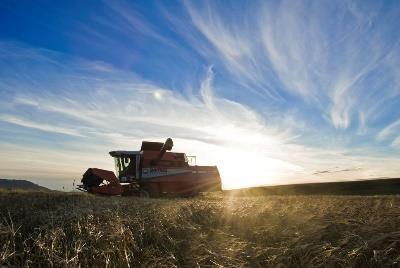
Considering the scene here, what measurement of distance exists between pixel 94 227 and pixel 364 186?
25972mm

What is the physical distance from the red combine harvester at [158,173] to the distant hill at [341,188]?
469cm

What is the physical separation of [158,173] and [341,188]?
41.3 ft

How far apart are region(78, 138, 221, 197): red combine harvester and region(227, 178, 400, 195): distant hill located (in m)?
4.69

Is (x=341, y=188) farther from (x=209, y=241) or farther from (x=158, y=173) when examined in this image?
(x=209, y=241)

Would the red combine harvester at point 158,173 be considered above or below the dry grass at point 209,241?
above

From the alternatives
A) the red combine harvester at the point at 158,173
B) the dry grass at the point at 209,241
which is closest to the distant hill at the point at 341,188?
the red combine harvester at the point at 158,173

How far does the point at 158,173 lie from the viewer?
95.0 ft

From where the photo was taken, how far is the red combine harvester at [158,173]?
28.6 m

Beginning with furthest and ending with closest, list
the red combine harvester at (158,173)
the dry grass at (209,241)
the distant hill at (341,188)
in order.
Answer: the red combine harvester at (158,173), the distant hill at (341,188), the dry grass at (209,241)

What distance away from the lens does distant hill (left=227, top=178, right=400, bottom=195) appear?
26.3m

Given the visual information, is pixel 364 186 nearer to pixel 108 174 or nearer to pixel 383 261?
pixel 108 174

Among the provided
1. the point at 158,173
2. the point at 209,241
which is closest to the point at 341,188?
the point at 158,173

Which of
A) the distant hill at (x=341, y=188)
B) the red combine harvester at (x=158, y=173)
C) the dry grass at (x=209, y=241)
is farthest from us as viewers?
the red combine harvester at (x=158, y=173)

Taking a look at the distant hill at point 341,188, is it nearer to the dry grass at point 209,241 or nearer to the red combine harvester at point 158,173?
the red combine harvester at point 158,173
